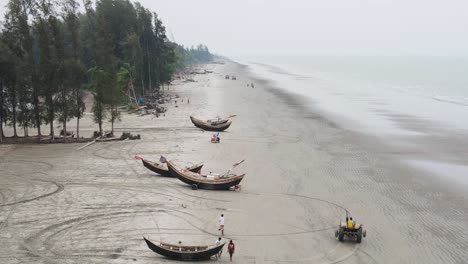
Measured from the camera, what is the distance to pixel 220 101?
7312 centimetres

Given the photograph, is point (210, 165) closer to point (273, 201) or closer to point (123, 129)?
point (273, 201)

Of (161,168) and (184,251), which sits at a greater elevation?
(161,168)

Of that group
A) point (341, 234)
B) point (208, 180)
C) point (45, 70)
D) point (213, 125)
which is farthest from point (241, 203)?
point (45, 70)

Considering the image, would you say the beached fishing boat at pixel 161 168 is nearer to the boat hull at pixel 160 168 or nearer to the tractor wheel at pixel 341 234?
the boat hull at pixel 160 168

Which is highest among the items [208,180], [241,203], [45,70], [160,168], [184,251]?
[45,70]

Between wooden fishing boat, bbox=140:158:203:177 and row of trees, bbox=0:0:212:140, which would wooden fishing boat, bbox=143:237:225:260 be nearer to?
wooden fishing boat, bbox=140:158:203:177

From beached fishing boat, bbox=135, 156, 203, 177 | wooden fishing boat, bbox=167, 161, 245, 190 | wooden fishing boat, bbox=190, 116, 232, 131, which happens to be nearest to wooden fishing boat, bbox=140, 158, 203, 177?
beached fishing boat, bbox=135, 156, 203, 177

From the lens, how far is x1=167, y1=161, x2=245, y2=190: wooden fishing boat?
2806cm

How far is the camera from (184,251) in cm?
1881

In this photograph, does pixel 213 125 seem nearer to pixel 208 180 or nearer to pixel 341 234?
pixel 208 180

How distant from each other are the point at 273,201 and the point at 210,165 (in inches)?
372

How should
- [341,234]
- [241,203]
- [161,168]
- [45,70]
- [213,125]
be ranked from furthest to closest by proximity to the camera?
[213,125] → [45,70] → [161,168] → [241,203] → [341,234]

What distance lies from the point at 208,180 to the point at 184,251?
32.4 feet

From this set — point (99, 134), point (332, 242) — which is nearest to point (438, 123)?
point (332, 242)
